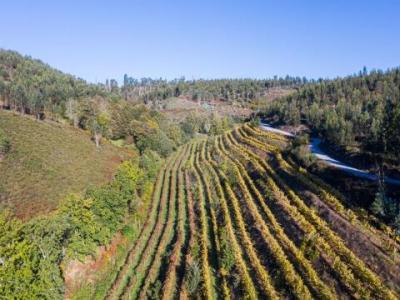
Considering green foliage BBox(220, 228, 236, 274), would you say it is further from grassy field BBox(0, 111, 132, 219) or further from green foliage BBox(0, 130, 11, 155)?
green foliage BBox(0, 130, 11, 155)

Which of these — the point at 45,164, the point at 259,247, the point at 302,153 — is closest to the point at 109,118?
the point at 45,164

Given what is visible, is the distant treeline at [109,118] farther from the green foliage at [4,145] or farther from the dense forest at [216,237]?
the dense forest at [216,237]

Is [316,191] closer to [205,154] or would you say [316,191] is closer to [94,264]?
[94,264]

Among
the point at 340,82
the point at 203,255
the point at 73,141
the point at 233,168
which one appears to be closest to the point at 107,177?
the point at 73,141

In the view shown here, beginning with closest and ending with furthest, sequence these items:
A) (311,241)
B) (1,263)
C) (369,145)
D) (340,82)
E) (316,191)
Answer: (1,263) < (311,241) < (316,191) < (369,145) < (340,82)

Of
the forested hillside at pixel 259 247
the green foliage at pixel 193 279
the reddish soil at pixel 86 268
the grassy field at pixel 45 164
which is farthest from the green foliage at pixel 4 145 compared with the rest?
the green foliage at pixel 193 279
